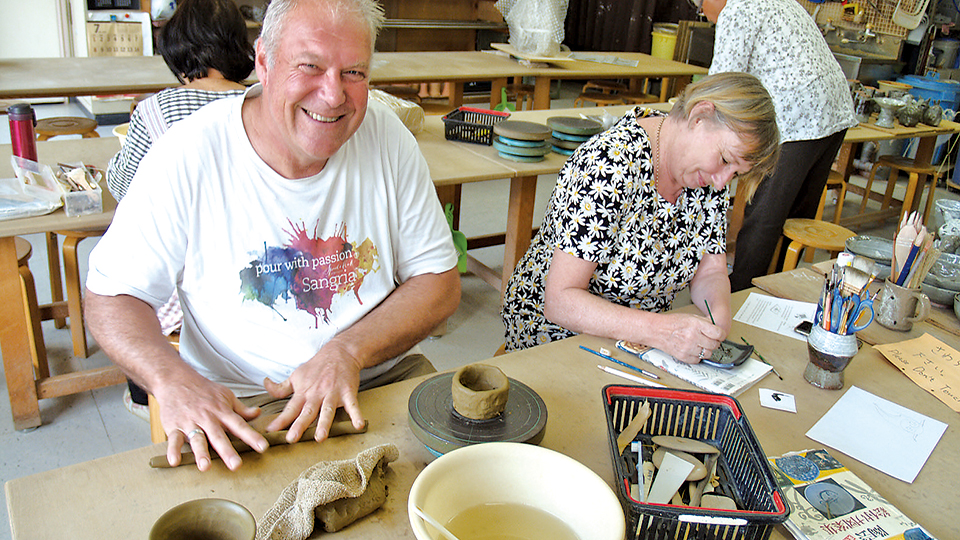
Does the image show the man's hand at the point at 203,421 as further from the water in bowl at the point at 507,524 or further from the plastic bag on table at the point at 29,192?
the plastic bag on table at the point at 29,192

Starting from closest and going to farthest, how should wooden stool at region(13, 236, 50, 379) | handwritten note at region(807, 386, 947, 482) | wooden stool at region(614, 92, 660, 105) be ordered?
1. handwritten note at region(807, 386, 947, 482)
2. wooden stool at region(13, 236, 50, 379)
3. wooden stool at region(614, 92, 660, 105)

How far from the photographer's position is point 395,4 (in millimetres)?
7258

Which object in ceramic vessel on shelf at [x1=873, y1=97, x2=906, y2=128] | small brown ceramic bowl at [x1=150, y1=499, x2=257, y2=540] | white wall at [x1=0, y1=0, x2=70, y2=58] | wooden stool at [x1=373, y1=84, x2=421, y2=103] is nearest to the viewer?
Answer: small brown ceramic bowl at [x1=150, y1=499, x2=257, y2=540]

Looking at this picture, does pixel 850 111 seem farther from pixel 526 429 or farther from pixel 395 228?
pixel 526 429

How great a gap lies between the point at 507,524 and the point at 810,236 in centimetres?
292

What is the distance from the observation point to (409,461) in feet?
3.50

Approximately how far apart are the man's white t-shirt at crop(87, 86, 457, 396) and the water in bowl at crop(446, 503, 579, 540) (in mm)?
657

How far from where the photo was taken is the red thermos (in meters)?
2.09

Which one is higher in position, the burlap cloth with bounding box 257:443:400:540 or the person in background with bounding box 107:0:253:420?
the person in background with bounding box 107:0:253:420

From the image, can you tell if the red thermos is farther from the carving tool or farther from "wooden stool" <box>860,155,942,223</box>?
"wooden stool" <box>860,155,942,223</box>

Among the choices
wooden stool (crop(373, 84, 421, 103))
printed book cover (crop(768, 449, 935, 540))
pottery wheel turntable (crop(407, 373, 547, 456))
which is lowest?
printed book cover (crop(768, 449, 935, 540))

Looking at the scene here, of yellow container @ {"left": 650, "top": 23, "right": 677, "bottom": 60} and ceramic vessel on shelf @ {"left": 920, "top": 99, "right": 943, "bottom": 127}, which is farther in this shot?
yellow container @ {"left": 650, "top": 23, "right": 677, "bottom": 60}

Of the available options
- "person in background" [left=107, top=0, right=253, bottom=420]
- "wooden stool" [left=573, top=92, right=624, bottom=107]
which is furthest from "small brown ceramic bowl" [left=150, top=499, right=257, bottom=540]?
"wooden stool" [left=573, top=92, right=624, bottom=107]

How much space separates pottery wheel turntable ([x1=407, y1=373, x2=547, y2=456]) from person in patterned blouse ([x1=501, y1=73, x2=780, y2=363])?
1.56 ft
